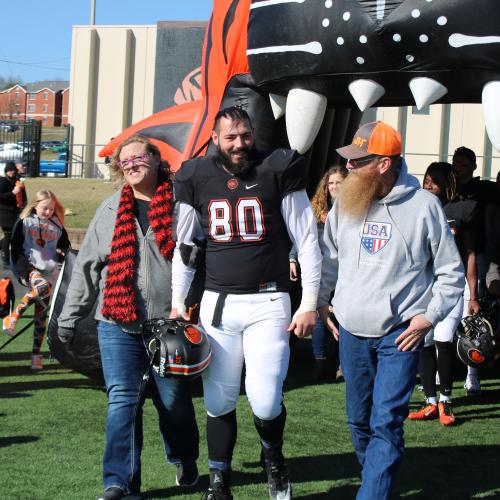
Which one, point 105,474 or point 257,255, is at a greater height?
point 257,255

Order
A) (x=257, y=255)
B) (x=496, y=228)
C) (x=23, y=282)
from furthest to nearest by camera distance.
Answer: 1. (x=23, y=282)
2. (x=496, y=228)
3. (x=257, y=255)

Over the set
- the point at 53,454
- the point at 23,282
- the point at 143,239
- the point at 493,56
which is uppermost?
the point at 493,56

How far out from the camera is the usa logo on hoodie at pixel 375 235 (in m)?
3.81

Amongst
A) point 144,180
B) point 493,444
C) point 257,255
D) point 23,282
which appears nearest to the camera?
point 257,255

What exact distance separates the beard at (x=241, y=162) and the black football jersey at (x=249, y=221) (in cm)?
2

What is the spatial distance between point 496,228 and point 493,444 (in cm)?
158

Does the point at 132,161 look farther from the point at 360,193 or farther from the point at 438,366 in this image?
the point at 438,366

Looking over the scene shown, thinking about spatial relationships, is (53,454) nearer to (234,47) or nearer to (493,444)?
(493,444)

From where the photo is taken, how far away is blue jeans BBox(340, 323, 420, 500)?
12.1 ft

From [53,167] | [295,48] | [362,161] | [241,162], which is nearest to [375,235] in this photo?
[362,161]

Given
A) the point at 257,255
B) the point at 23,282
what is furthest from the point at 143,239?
the point at 23,282

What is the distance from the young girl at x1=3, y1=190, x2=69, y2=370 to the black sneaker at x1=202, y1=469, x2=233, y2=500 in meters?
3.67

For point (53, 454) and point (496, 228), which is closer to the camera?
point (53, 454)

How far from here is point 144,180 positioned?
434 centimetres
